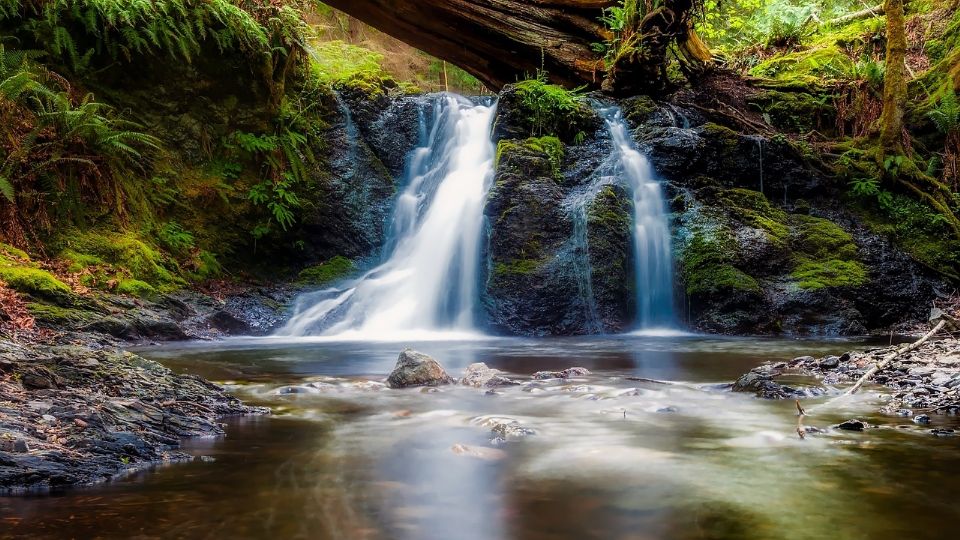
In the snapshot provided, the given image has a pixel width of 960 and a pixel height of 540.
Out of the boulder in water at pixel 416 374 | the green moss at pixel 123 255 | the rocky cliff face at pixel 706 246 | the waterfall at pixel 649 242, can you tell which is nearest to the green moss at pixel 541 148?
the rocky cliff face at pixel 706 246

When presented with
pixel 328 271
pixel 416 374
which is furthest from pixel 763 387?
pixel 328 271

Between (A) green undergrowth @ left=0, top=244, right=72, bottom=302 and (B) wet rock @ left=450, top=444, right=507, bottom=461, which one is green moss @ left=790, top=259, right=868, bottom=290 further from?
(A) green undergrowth @ left=0, top=244, right=72, bottom=302

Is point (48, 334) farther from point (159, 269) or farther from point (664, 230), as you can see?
point (664, 230)

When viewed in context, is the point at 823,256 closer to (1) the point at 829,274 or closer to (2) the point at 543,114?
(1) the point at 829,274

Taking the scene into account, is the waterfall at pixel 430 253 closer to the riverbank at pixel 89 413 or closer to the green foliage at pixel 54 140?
the green foliage at pixel 54 140

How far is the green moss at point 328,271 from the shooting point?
9.98m

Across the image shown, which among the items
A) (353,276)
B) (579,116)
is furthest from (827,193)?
(353,276)

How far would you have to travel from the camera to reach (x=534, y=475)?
2.58m

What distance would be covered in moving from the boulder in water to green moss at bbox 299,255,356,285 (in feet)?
18.5

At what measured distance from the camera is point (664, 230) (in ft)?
30.1

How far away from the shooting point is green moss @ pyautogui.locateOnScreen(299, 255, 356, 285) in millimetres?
9977

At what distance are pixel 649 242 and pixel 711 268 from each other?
2.87 feet

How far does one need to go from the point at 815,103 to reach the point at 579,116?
4.20 m

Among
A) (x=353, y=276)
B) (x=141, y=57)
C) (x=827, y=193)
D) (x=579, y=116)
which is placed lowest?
(x=353, y=276)
